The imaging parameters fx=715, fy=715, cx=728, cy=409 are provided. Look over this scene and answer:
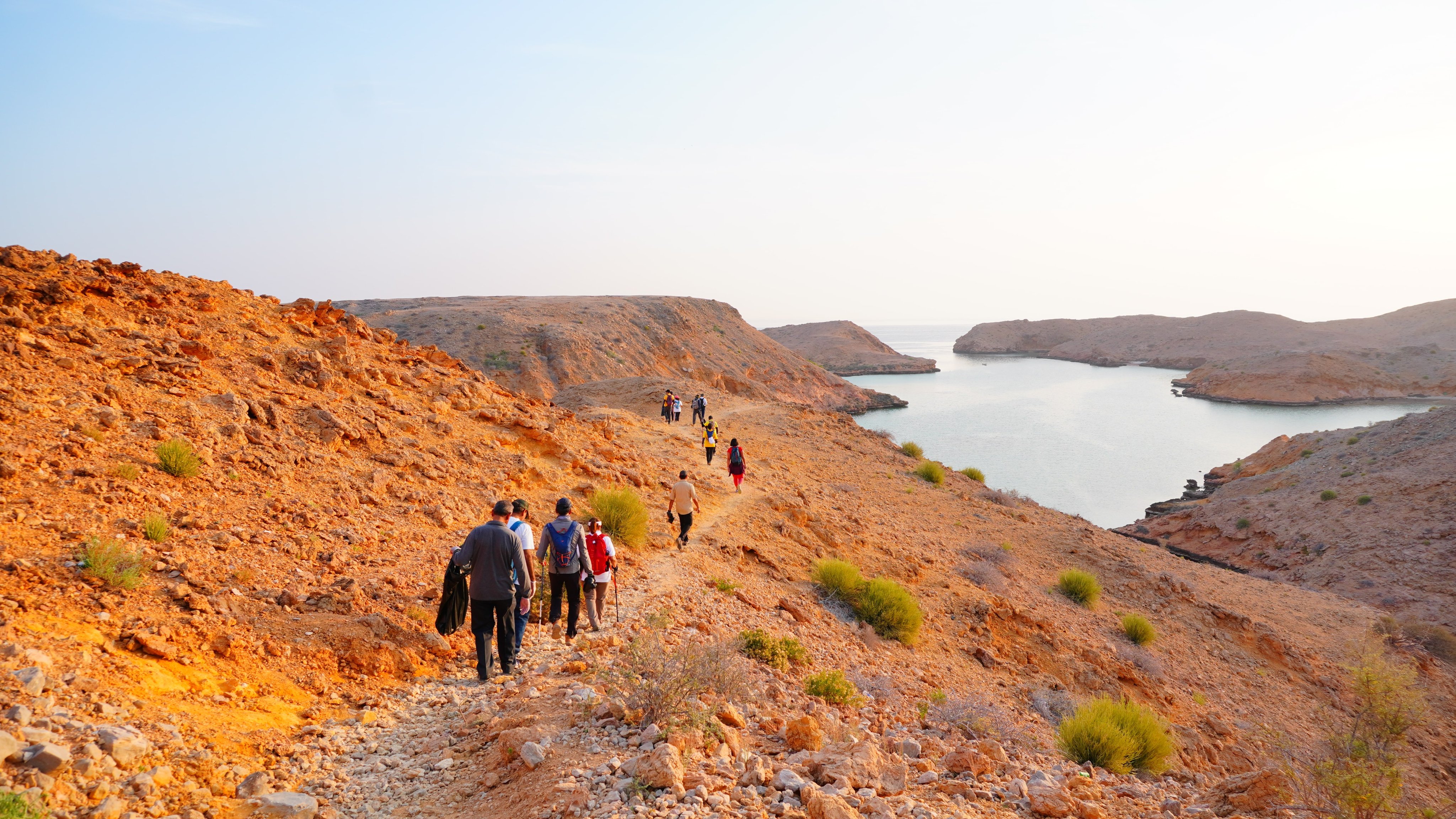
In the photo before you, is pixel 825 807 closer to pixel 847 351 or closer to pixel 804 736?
pixel 804 736

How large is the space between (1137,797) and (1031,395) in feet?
247

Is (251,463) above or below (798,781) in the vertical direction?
above

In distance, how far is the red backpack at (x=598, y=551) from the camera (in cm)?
728

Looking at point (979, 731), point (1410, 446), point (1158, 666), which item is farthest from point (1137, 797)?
point (1410, 446)

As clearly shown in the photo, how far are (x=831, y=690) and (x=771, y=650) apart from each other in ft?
2.42

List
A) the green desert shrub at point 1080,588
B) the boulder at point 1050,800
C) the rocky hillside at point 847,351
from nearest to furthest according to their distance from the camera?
the boulder at point 1050,800
the green desert shrub at point 1080,588
the rocky hillside at point 847,351

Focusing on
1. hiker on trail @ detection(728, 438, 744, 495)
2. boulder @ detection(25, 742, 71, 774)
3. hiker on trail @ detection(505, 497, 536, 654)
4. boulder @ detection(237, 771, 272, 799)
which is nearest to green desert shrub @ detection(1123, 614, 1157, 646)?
hiker on trail @ detection(728, 438, 744, 495)

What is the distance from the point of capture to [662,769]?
13.1ft

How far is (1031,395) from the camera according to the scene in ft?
247

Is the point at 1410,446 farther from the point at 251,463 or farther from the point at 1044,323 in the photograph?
the point at 1044,323

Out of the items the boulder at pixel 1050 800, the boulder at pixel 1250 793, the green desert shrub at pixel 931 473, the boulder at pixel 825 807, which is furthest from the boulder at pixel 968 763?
the green desert shrub at pixel 931 473

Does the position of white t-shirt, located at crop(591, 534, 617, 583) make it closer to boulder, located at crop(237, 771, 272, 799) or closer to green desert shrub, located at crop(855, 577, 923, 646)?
boulder, located at crop(237, 771, 272, 799)

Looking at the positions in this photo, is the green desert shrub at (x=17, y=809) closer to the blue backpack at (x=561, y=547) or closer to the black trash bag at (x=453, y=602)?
the black trash bag at (x=453, y=602)

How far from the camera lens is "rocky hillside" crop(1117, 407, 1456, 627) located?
2134 cm
